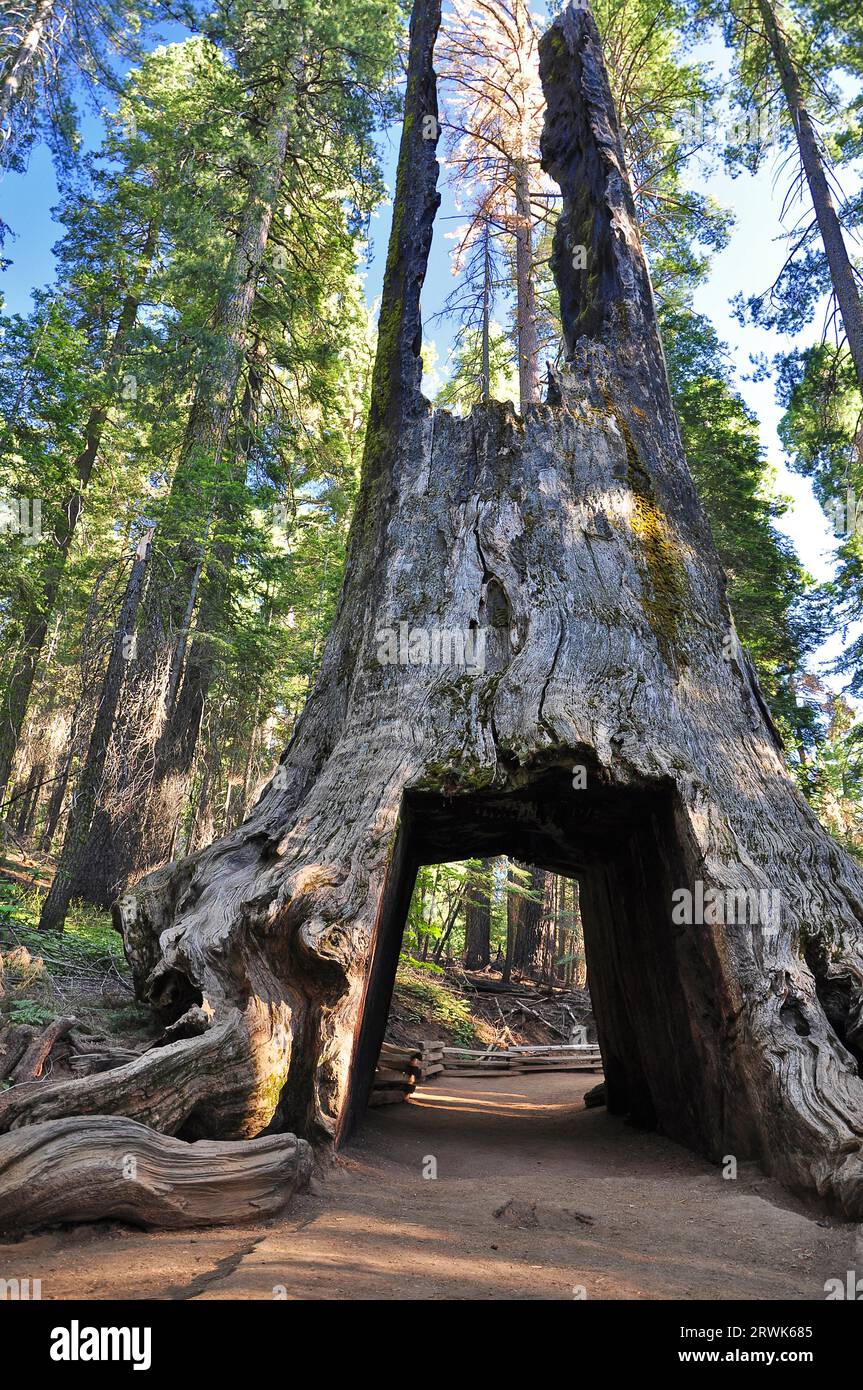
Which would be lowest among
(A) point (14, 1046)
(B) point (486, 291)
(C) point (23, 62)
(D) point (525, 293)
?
(A) point (14, 1046)

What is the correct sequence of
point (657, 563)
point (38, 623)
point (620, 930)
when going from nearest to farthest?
point (657, 563) < point (620, 930) < point (38, 623)

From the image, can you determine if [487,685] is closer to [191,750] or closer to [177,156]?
[191,750]

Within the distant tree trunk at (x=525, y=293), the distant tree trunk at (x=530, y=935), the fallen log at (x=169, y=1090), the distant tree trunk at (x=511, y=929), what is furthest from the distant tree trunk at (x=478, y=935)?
the fallen log at (x=169, y=1090)

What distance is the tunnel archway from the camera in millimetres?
5344

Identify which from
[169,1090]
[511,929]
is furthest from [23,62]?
[511,929]

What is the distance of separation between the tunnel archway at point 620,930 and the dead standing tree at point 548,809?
39 mm

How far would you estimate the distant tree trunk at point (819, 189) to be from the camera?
43.2ft

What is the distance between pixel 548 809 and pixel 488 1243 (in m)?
3.72

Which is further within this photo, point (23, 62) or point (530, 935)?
point (530, 935)

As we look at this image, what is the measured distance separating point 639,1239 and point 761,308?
17383mm

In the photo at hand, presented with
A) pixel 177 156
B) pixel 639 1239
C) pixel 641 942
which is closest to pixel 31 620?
pixel 177 156

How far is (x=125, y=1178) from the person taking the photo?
3.23 meters

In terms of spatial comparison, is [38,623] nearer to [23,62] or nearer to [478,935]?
[23,62]

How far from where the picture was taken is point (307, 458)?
17203 mm
